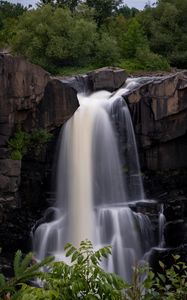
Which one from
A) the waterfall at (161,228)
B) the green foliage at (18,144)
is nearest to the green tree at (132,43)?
the green foliage at (18,144)

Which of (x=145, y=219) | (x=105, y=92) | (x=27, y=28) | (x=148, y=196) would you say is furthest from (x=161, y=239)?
(x=27, y=28)

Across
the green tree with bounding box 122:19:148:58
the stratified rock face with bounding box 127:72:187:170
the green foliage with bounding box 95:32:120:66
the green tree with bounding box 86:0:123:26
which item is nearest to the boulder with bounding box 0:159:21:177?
the stratified rock face with bounding box 127:72:187:170

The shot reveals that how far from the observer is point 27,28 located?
97.8 ft

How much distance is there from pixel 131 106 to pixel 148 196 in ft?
11.4

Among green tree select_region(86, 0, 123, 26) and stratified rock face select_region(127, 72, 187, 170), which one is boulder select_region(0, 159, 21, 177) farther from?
green tree select_region(86, 0, 123, 26)

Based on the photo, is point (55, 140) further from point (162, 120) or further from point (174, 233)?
point (174, 233)

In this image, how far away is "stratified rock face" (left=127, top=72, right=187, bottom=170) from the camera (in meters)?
17.8

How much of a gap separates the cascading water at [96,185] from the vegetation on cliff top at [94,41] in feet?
32.0

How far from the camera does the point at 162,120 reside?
18109 mm

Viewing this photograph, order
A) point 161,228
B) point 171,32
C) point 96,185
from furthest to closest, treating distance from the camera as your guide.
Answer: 1. point 171,32
2. point 96,185
3. point 161,228

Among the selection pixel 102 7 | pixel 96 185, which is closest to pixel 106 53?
pixel 102 7

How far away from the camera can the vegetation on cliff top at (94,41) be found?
28.4 metres

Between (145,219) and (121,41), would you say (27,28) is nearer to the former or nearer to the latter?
(121,41)

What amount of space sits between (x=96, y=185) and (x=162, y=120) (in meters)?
3.49
